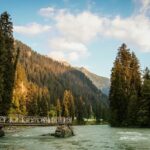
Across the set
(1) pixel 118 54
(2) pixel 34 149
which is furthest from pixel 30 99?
(2) pixel 34 149

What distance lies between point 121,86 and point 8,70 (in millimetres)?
35134

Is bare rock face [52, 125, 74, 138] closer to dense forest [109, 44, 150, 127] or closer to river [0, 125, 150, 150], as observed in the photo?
river [0, 125, 150, 150]

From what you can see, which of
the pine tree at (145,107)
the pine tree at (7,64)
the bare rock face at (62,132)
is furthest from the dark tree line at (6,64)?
the pine tree at (145,107)

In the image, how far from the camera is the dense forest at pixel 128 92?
79.2 m

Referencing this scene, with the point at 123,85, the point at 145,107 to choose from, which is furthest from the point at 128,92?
the point at 145,107

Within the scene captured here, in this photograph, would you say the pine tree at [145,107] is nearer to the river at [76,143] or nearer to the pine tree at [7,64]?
the river at [76,143]

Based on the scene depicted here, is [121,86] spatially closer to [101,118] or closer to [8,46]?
[8,46]

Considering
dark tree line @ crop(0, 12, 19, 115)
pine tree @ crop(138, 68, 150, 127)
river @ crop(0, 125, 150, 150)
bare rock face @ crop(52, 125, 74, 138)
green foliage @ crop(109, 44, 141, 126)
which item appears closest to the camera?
river @ crop(0, 125, 150, 150)

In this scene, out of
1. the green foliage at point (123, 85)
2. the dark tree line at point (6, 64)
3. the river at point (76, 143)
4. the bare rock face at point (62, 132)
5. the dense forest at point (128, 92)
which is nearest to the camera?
the river at point (76, 143)

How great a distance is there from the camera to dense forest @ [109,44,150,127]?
79250mm

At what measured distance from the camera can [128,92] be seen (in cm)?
8719

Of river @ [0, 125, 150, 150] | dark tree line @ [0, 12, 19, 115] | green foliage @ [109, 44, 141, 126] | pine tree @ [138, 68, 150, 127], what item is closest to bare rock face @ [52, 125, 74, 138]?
river @ [0, 125, 150, 150]

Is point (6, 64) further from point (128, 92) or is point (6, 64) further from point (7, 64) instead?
point (128, 92)

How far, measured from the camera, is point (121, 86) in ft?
288
